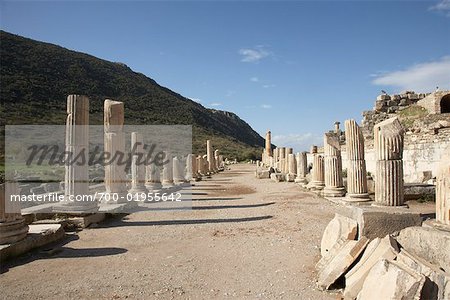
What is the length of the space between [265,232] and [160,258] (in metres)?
2.88

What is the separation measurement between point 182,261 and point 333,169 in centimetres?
866

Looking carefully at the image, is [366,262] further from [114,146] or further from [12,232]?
[114,146]

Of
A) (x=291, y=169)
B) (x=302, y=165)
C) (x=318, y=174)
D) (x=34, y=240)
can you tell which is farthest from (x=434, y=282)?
(x=291, y=169)

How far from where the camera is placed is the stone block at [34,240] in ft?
21.5

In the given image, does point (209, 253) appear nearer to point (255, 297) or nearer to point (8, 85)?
point (255, 297)

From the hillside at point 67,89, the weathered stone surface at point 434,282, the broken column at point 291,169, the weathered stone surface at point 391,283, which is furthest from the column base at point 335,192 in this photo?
the hillside at point 67,89

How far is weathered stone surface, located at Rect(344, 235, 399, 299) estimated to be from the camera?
4.41 m

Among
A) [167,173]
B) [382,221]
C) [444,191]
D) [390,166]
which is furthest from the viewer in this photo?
[167,173]

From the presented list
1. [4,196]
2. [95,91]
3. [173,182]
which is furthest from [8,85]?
[4,196]

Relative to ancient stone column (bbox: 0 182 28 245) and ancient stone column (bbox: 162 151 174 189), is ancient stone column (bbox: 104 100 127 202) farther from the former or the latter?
ancient stone column (bbox: 162 151 174 189)

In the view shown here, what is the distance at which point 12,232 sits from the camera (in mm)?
6922

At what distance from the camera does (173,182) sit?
66.6ft

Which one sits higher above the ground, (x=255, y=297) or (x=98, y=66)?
(x=98, y=66)

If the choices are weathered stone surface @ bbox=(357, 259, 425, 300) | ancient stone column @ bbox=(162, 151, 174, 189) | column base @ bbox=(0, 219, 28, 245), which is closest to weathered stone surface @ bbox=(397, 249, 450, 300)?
weathered stone surface @ bbox=(357, 259, 425, 300)
